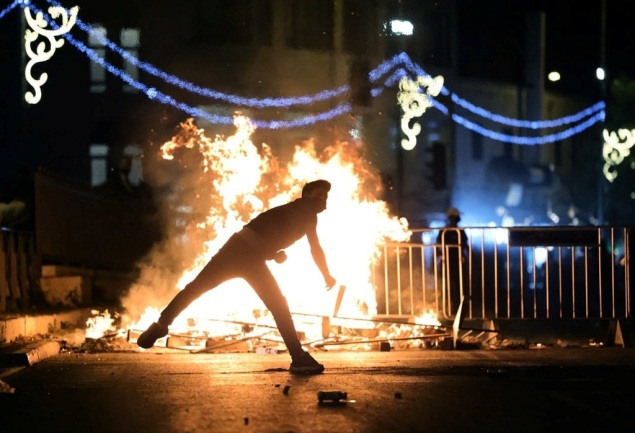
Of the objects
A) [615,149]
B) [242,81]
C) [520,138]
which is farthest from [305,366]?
[615,149]

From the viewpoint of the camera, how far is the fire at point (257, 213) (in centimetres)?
A: 1428

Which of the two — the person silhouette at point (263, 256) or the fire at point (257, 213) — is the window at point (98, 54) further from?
the person silhouette at point (263, 256)

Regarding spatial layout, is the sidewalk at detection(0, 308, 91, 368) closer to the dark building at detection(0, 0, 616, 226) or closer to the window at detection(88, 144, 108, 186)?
the dark building at detection(0, 0, 616, 226)

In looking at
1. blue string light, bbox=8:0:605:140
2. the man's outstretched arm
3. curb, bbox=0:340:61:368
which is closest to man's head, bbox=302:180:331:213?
the man's outstretched arm

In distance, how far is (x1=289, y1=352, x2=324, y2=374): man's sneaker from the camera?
9945mm

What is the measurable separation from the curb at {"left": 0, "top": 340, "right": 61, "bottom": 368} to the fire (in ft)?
7.12

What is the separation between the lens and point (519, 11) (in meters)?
49.2

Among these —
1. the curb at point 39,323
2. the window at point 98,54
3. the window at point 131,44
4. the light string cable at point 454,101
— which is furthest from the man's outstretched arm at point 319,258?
the light string cable at point 454,101

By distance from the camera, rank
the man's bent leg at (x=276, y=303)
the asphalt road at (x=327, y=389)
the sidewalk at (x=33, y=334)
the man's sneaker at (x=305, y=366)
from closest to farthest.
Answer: the asphalt road at (x=327, y=389)
the man's sneaker at (x=305, y=366)
the man's bent leg at (x=276, y=303)
the sidewalk at (x=33, y=334)

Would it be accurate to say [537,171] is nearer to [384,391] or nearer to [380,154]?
[380,154]

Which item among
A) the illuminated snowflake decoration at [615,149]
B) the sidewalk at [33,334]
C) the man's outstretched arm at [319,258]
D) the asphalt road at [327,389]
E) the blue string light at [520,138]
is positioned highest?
the blue string light at [520,138]

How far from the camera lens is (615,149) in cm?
4778

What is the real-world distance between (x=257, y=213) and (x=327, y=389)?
7121 mm

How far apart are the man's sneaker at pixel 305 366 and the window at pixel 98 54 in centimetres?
2142
